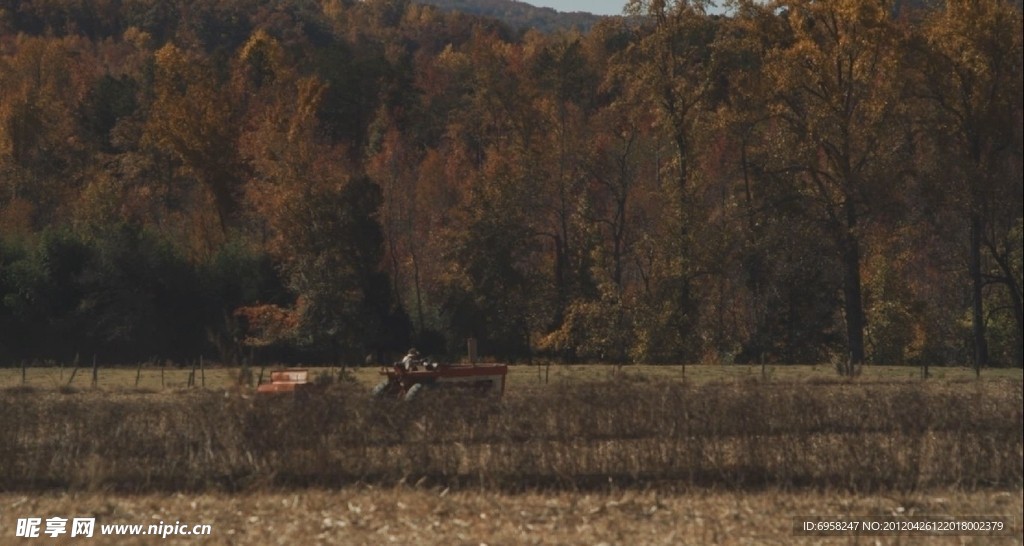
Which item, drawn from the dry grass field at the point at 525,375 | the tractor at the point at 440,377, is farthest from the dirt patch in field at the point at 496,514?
the dry grass field at the point at 525,375

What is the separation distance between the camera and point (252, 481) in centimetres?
1459

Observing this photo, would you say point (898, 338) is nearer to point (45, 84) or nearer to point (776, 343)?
point (776, 343)

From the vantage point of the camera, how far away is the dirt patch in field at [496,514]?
1192 cm

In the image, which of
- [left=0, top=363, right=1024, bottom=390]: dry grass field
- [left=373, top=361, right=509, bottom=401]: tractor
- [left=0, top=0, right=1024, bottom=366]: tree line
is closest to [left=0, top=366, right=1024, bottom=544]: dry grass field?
[left=373, top=361, right=509, bottom=401]: tractor

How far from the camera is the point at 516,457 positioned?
14.6m

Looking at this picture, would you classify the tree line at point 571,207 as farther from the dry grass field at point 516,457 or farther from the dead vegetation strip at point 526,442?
the dry grass field at point 516,457

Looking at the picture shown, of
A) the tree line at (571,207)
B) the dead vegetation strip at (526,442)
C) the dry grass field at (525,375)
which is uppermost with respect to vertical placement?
the tree line at (571,207)

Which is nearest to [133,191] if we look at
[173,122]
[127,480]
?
[173,122]

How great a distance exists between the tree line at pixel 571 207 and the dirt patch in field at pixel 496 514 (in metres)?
9.51

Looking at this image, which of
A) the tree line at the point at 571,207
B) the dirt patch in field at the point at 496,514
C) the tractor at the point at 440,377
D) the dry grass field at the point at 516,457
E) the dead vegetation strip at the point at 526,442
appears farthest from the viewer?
the tree line at the point at 571,207

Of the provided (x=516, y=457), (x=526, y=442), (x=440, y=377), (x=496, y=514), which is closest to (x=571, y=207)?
(x=440, y=377)

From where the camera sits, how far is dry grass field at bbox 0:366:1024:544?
43.2 ft

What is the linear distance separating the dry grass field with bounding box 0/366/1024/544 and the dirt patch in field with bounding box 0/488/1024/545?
47 millimetres

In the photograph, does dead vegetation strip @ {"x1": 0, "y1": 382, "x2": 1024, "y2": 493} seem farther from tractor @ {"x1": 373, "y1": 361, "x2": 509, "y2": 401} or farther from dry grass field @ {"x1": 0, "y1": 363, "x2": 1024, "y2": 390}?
dry grass field @ {"x1": 0, "y1": 363, "x2": 1024, "y2": 390}
